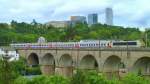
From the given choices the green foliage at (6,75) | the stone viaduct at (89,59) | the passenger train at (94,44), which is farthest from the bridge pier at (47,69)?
the green foliage at (6,75)

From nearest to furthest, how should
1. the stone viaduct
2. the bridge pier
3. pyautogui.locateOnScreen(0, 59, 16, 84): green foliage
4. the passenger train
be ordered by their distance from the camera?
1. pyautogui.locateOnScreen(0, 59, 16, 84): green foliage
2. the stone viaduct
3. the passenger train
4. the bridge pier

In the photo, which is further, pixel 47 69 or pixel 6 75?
pixel 47 69

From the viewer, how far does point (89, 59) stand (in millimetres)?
74062

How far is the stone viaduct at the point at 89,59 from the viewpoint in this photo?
195 feet

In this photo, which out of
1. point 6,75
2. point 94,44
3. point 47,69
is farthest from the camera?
point 47,69

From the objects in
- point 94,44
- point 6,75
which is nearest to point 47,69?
point 94,44

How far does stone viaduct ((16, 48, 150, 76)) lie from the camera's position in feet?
195

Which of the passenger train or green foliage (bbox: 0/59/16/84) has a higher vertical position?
the passenger train

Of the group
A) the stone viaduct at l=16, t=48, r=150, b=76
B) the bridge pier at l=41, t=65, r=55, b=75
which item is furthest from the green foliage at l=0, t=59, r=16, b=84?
the bridge pier at l=41, t=65, r=55, b=75

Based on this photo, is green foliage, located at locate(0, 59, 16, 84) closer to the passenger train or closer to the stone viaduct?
the stone viaduct

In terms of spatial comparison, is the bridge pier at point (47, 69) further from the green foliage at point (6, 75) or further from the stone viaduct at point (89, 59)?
the green foliage at point (6, 75)

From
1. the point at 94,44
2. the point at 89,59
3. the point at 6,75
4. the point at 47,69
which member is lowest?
the point at 47,69

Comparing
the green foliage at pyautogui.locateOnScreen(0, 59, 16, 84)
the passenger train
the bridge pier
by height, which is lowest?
the bridge pier

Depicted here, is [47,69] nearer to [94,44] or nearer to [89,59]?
[94,44]
